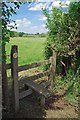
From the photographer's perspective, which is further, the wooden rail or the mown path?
the mown path

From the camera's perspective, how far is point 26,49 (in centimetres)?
496

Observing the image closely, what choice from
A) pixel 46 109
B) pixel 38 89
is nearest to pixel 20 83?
pixel 38 89

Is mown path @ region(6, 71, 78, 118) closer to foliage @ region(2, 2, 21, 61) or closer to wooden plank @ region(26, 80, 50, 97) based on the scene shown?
wooden plank @ region(26, 80, 50, 97)

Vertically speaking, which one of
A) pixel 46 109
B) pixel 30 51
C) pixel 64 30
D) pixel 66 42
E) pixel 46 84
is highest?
pixel 64 30

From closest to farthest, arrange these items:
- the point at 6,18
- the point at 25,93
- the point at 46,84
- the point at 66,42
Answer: the point at 6,18, the point at 25,93, the point at 46,84, the point at 66,42

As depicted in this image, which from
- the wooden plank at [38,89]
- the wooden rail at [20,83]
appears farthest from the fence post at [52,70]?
the wooden plank at [38,89]

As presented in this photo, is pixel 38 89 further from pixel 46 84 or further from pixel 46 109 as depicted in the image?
pixel 46 84

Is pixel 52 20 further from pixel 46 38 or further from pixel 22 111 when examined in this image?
pixel 22 111

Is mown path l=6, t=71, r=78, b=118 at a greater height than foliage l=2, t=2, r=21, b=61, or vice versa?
foliage l=2, t=2, r=21, b=61

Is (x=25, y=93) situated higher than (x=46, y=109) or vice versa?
(x=25, y=93)

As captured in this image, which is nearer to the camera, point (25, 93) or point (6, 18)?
point (6, 18)

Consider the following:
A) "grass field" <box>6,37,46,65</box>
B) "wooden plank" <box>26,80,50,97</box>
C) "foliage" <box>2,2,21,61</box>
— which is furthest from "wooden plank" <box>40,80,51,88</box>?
"foliage" <box>2,2,21,61</box>

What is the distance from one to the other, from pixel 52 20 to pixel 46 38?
426mm

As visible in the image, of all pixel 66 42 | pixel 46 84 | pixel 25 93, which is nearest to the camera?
pixel 25 93
